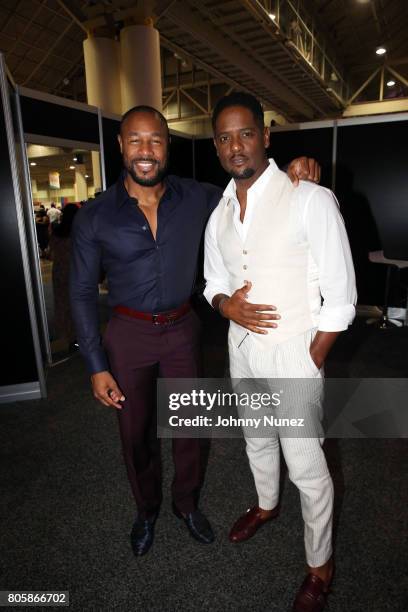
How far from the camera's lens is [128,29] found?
590 centimetres

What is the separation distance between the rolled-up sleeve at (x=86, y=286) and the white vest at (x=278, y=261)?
0.56 m

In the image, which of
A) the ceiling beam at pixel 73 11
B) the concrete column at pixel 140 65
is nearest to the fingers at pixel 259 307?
the concrete column at pixel 140 65

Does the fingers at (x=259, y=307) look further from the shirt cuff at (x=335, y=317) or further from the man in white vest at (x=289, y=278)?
the shirt cuff at (x=335, y=317)

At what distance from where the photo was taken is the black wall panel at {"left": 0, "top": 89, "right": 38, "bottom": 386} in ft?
9.34

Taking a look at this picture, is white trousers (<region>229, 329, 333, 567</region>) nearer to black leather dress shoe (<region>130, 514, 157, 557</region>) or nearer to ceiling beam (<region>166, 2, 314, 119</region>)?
black leather dress shoe (<region>130, 514, 157, 557</region>)

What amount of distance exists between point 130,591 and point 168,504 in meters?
0.50

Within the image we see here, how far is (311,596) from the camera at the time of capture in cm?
140

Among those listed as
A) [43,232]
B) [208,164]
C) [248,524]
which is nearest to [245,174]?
[248,524]

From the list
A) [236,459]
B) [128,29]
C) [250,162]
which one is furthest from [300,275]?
[128,29]

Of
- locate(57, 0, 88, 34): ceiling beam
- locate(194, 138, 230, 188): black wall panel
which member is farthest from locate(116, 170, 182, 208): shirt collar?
locate(57, 0, 88, 34): ceiling beam

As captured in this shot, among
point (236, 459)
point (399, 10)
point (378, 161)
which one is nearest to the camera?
point (236, 459)

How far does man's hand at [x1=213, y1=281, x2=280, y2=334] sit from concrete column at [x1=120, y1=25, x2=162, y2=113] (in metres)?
5.81

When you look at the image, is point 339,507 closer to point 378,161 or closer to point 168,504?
point 168,504

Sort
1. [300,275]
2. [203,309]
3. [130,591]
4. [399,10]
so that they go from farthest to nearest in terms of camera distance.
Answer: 1. [399,10]
2. [203,309]
3. [130,591]
4. [300,275]
